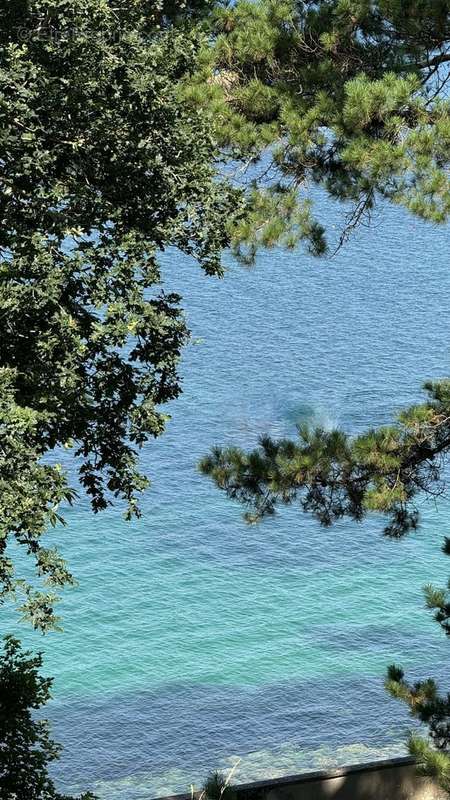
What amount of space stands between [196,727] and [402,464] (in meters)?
8.66

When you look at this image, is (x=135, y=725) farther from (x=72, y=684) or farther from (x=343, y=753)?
(x=343, y=753)

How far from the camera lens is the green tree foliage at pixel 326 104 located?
720 centimetres

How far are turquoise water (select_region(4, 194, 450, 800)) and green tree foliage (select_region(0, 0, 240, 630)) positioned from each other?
8.09 meters

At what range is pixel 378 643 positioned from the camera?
695 inches

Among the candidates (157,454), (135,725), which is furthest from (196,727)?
(157,454)

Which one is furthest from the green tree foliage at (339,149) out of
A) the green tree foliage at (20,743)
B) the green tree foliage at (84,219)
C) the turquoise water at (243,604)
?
the turquoise water at (243,604)

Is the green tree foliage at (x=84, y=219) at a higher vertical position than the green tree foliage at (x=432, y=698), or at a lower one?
higher

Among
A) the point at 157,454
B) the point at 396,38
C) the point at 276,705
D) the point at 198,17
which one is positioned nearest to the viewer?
the point at 396,38

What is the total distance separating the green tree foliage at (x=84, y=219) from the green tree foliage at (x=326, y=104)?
0.83 ft

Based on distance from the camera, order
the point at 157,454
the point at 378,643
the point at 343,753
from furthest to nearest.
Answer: the point at 157,454 → the point at 378,643 → the point at 343,753

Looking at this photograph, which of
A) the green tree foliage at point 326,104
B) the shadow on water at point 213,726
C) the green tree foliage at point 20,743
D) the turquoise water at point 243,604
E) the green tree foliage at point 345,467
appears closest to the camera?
the green tree foliage at point 20,743

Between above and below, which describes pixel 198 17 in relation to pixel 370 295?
below

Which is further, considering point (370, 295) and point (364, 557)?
point (370, 295)

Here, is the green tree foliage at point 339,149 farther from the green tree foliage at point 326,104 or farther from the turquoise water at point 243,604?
the turquoise water at point 243,604
